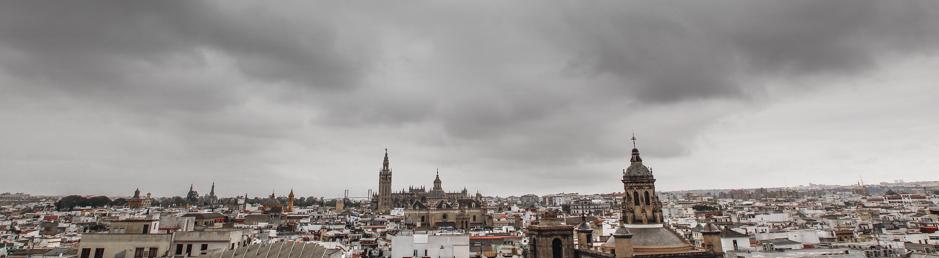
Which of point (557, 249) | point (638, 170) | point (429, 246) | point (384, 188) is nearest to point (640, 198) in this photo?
point (638, 170)

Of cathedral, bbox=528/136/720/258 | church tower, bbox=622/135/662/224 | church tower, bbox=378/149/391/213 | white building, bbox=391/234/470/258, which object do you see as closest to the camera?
cathedral, bbox=528/136/720/258

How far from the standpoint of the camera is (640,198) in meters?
29.8

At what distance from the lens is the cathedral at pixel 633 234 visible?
87.5 ft

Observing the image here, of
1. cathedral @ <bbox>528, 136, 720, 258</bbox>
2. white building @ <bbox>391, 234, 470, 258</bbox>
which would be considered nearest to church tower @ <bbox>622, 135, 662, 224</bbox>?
cathedral @ <bbox>528, 136, 720, 258</bbox>

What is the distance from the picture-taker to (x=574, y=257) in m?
30.8

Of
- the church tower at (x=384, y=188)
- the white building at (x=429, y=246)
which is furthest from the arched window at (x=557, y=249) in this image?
the church tower at (x=384, y=188)

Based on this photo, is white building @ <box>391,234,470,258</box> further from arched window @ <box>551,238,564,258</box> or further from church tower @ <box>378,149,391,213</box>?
church tower @ <box>378,149,391,213</box>

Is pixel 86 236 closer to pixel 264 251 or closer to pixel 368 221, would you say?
pixel 264 251

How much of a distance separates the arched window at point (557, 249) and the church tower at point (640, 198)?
388cm

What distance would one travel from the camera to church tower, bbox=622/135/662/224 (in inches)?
1156

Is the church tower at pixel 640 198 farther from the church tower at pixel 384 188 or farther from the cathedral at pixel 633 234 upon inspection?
the church tower at pixel 384 188

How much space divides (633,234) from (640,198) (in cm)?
243

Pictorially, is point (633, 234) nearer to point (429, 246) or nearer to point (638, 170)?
point (638, 170)

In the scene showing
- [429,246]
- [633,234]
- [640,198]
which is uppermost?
[640,198]
